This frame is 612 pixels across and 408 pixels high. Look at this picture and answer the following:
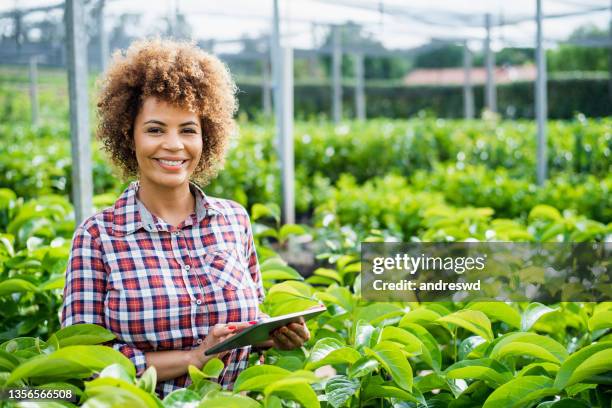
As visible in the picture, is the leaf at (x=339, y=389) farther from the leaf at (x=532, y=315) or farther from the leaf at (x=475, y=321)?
the leaf at (x=532, y=315)

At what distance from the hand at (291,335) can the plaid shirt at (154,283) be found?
11 centimetres

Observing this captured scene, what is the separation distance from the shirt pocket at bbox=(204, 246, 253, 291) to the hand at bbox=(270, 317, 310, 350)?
0.17m

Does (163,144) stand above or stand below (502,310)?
above

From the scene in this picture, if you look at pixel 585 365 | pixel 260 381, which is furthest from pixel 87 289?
pixel 585 365

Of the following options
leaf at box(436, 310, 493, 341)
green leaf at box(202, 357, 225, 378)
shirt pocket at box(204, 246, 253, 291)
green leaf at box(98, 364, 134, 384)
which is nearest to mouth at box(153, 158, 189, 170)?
shirt pocket at box(204, 246, 253, 291)

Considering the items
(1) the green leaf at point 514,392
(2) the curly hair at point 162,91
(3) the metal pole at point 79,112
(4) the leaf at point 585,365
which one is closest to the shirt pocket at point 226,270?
(2) the curly hair at point 162,91

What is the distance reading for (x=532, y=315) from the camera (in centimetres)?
194

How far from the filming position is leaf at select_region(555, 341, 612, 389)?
4.79ft

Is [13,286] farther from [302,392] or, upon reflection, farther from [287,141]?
[287,141]

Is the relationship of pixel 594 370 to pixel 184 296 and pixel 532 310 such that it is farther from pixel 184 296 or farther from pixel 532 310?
pixel 184 296

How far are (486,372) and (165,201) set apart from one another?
889 millimetres

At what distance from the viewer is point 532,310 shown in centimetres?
196

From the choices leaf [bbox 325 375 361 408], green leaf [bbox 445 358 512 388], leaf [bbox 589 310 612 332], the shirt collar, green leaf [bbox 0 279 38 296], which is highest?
the shirt collar

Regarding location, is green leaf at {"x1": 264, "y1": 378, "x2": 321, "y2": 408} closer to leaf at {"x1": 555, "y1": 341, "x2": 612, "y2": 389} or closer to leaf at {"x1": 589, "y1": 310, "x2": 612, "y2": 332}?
leaf at {"x1": 555, "y1": 341, "x2": 612, "y2": 389}
